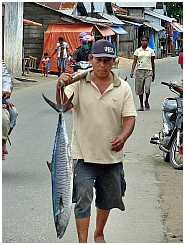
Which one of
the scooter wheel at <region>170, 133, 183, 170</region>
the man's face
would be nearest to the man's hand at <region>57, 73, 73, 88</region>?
the man's face

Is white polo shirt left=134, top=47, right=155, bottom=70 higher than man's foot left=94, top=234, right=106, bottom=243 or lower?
higher

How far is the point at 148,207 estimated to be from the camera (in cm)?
686

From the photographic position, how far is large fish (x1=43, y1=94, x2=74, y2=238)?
188 inches

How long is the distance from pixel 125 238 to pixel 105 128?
1.24 meters

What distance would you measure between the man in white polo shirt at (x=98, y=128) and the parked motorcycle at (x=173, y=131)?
3.95 meters

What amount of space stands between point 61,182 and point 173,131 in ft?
15.3

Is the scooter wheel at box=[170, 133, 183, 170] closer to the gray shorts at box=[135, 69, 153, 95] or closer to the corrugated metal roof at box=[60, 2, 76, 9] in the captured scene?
the gray shorts at box=[135, 69, 153, 95]

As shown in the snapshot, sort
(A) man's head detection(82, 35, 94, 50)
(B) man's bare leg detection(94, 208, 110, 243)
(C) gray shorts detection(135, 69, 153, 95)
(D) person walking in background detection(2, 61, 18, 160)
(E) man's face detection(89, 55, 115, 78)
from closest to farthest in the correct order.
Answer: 1. (E) man's face detection(89, 55, 115, 78)
2. (B) man's bare leg detection(94, 208, 110, 243)
3. (D) person walking in background detection(2, 61, 18, 160)
4. (A) man's head detection(82, 35, 94, 50)
5. (C) gray shorts detection(135, 69, 153, 95)

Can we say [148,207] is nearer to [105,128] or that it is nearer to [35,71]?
[105,128]

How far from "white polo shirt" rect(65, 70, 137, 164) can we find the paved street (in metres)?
0.99

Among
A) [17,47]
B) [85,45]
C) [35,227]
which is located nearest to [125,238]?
[35,227]

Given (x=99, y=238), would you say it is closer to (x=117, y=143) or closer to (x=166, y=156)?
(x=117, y=143)

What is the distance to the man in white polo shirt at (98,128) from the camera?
194 inches

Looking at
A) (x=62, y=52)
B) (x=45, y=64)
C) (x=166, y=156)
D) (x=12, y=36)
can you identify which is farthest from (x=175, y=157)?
(x=45, y=64)
